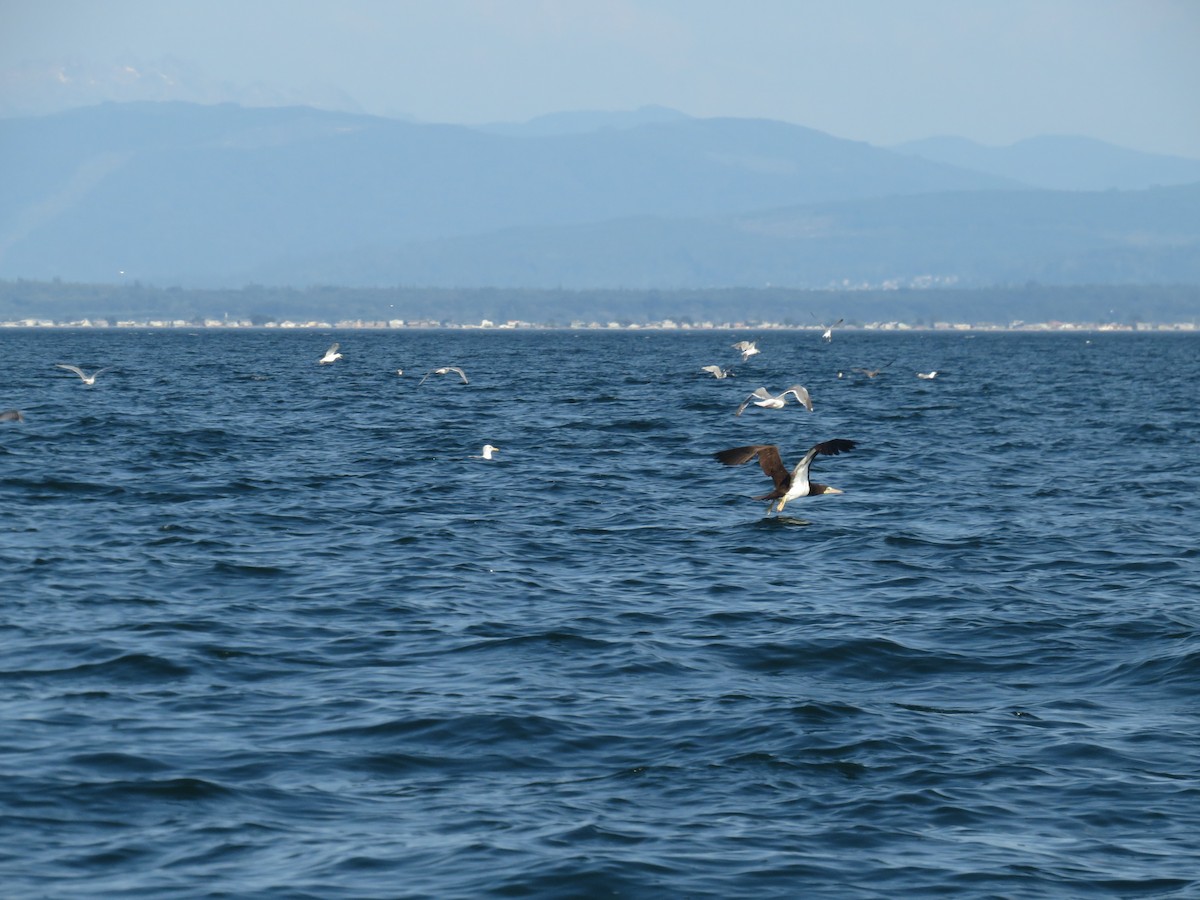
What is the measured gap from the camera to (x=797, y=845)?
10.3 meters

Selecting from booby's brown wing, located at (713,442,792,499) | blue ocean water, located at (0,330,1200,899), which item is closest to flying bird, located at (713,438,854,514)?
booby's brown wing, located at (713,442,792,499)

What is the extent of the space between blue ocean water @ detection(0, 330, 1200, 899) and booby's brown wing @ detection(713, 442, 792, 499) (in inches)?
33.9

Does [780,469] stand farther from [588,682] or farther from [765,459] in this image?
[588,682]

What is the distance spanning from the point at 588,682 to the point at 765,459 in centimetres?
853

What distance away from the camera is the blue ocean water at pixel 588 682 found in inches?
395

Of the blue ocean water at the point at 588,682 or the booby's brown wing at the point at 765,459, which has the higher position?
the booby's brown wing at the point at 765,459

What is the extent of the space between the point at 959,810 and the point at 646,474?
2095cm

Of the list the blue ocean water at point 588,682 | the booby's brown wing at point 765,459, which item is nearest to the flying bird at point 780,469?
the booby's brown wing at point 765,459

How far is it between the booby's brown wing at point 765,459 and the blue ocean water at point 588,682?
0.86 m

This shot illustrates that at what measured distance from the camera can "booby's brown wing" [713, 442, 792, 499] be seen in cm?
2045

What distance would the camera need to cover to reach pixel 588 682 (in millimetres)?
14375

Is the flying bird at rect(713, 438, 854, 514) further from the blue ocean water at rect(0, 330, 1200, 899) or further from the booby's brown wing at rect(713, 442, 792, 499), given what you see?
the blue ocean water at rect(0, 330, 1200, 899)

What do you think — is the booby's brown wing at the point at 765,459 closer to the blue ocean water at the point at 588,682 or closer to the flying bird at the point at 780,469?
the flying bird at the point at 780,469

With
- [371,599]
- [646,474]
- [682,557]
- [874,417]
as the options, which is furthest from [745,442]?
[371,599]
